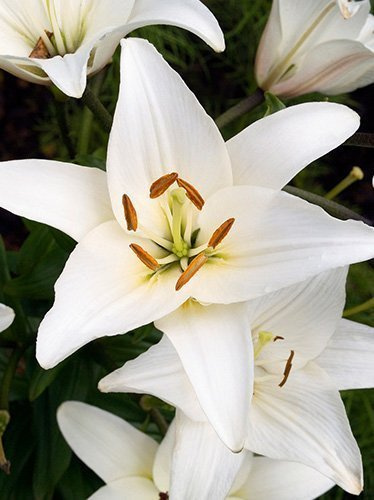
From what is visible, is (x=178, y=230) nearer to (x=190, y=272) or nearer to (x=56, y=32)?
(x=190, y=272)

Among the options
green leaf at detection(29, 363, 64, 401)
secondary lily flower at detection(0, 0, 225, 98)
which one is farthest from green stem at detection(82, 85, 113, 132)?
green leaf at detection(29, 363, 64, 401)

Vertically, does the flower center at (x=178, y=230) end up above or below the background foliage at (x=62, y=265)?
above

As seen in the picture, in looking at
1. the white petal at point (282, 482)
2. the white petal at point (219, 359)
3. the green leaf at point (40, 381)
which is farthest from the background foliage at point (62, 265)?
the white petal at point (219, 359)

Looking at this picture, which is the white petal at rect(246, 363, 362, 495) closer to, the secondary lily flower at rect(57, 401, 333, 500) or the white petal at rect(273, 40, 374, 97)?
the secondary lily flower at rect(57, 401, 333, 500)

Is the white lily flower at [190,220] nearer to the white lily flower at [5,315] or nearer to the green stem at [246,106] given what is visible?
the white lily flower at [5,315]

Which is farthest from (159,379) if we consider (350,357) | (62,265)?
(62,265)

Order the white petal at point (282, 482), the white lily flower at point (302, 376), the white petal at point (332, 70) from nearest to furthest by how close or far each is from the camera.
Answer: the white lily flower at point (302, 376)
the white petal at point (332, 70)
the white petal at point (282, 482)
